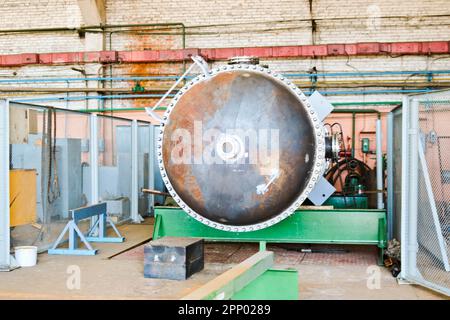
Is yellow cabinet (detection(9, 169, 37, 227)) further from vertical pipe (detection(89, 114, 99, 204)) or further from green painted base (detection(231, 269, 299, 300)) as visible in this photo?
green painted base (detection(231, 269, 299, 300))

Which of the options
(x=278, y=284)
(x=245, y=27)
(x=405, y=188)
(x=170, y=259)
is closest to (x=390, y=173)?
(x=405, y=188)

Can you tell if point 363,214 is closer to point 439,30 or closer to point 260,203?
point 260,203

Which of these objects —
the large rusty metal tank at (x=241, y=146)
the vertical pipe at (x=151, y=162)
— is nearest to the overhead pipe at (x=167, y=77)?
the vertical pipe at (x=151, y=162)

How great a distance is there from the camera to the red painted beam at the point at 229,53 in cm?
858

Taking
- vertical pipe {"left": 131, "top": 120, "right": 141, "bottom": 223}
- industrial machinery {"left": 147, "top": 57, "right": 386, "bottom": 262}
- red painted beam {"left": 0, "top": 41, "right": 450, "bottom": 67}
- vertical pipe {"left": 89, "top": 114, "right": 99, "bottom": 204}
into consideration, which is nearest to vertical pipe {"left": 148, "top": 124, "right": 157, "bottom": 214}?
vertical pipe {"left": 131, "top": 120, "right": 141, "bottom": 223}

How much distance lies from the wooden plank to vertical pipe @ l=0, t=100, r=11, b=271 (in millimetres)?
2724

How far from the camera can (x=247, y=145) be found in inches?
151

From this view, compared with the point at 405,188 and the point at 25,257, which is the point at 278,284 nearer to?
the point at 405,188

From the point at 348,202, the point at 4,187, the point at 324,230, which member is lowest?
the point at 324,230

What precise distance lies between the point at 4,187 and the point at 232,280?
122 inches

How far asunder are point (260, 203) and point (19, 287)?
213cm

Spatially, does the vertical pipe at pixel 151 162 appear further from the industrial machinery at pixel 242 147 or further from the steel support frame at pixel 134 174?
the industrial machinery at pixel 242 147

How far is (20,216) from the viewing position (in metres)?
5.38
